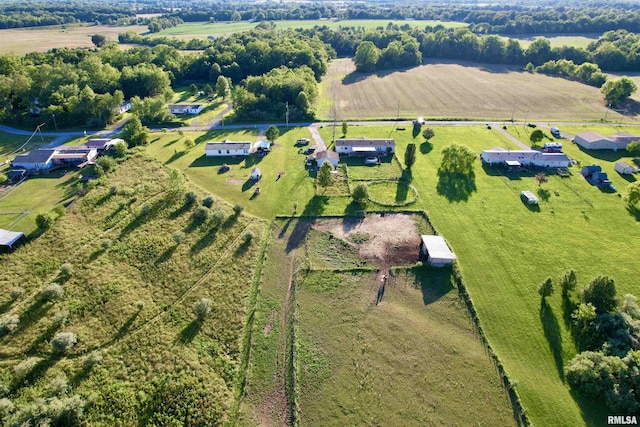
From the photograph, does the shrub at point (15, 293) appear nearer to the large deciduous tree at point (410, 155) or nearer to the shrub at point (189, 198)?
the shrub at point (189, 198)

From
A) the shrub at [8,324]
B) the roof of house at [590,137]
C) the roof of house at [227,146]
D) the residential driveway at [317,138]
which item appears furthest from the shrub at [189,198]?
the roof of house at [590,137]

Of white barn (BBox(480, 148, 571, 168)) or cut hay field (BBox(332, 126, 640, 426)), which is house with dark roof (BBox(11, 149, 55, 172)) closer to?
cut hay field (BBox(332, 126, 640, 426))

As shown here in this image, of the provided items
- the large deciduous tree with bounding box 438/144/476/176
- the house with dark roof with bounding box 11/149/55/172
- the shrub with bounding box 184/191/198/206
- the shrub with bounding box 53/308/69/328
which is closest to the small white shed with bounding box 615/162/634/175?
the large deciduous tree with bounding box 438/144/476/176

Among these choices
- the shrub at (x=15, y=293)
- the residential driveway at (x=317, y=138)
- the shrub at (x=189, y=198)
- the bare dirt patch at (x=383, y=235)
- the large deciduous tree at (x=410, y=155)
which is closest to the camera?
the shrub at (x=15, y=293)

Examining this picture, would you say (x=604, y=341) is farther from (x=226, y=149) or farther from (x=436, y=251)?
(x=226, y=149)

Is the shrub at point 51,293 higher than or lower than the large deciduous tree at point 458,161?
lower

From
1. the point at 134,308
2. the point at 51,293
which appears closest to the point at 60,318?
the point at 51,293

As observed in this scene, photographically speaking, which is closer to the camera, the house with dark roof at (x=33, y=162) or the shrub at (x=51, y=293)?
the shrub at (x=51, y=293)
